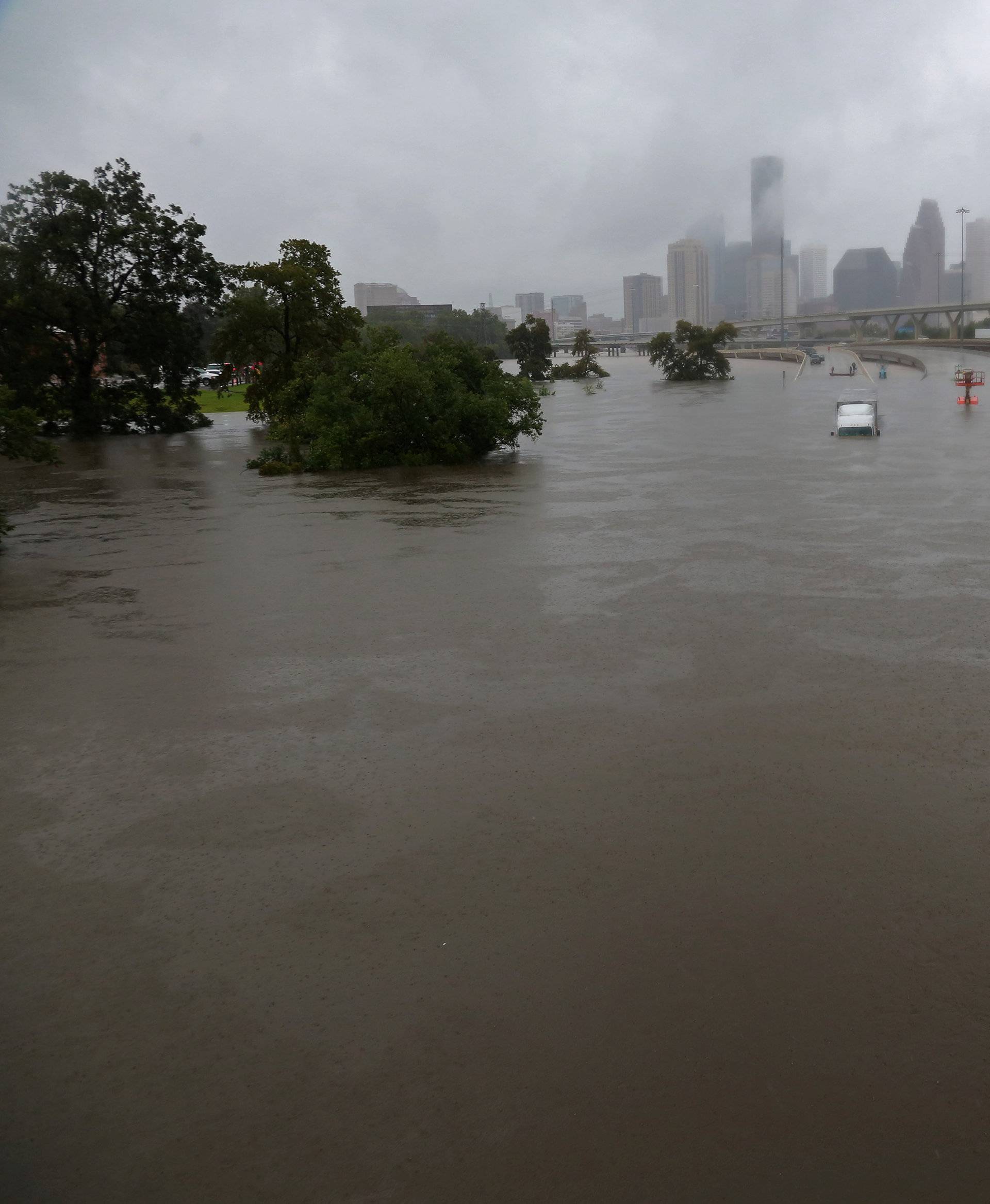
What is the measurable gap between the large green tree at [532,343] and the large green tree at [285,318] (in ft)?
187

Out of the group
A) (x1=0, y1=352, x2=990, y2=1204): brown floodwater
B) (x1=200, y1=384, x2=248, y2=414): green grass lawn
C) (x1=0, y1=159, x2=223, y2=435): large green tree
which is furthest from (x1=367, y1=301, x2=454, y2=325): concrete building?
(x1=0, y1=352, x2=990, y2=1204): brown floodwater

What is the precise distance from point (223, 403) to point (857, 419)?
142 feet

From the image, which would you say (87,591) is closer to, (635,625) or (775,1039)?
(635,625)

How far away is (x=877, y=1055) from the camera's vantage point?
194 inches

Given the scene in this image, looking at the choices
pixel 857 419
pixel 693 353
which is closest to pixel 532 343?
pixel 693 353

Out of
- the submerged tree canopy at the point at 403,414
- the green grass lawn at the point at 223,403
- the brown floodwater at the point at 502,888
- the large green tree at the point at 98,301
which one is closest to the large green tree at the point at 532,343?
the green grass lawn at the point at 223,403

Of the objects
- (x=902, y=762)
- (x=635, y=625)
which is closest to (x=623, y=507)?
(x=635, y=625)

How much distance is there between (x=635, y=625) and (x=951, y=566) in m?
5.38

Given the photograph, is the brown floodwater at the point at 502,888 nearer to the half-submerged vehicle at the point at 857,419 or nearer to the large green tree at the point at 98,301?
the half-submerged vehicle at the point at 857,419

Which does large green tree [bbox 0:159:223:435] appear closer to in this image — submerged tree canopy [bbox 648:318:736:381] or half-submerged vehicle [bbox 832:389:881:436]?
half-submerged vehicle [bbox 832:389:881:436]

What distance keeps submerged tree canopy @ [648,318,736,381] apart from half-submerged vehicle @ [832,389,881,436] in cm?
5323

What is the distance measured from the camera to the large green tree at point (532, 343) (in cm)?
10281

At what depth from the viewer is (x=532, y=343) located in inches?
4085

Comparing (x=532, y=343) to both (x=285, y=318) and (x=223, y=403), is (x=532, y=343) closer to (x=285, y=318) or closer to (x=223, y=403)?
(x=223, y=403)
